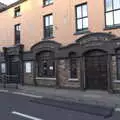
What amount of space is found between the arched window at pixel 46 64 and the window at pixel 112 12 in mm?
6064

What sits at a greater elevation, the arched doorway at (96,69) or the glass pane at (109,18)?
the glass pane at (109,18)

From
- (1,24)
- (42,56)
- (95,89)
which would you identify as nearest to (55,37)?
(42,56)

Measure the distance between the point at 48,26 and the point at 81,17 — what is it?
155 inches

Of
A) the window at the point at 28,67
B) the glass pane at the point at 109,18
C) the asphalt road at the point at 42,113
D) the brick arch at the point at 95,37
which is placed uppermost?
the glass pane at the point at 109,18

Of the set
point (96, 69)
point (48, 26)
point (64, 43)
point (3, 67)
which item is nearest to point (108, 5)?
point (96, 69)

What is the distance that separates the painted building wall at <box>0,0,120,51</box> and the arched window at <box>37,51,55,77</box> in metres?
1.41

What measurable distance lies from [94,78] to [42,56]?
6.14m

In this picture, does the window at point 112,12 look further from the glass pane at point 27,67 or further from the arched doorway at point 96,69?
the glass pane at point 27,67

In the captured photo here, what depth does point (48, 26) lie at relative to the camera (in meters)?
24.0

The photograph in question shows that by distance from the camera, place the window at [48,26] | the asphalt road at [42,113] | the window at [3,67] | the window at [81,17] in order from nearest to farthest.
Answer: the asphalt road at [42,113], the window at [81,17], the window at [48,26], the window at [3,67]

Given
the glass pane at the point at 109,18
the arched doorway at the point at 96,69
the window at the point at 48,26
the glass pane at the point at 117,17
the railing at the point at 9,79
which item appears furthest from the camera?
the railing at the point at 9,79

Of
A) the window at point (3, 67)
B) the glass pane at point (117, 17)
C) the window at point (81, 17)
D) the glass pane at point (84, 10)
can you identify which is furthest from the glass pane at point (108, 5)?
the window at point (3, 67)

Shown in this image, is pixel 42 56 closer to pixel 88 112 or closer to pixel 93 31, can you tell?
pixel 93 31

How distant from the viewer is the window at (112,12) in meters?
18.5
